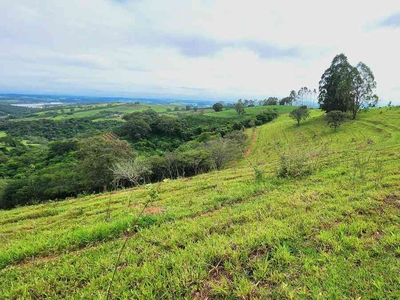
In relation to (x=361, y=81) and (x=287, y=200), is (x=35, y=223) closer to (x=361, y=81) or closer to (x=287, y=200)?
(x=287, y=200)

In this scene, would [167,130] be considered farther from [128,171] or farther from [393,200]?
[393,200]

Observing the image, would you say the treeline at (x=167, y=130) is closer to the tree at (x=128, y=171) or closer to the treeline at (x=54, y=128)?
the treeline at (x=54, y=128)

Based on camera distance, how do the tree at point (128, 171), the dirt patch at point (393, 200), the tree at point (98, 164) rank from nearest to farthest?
the dirt patch at point (393, 200) → the tree at point (128, 171) → the tree at point (98, 164)

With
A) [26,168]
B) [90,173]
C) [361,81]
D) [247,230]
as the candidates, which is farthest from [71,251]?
[26,168]

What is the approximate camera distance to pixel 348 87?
42.1m

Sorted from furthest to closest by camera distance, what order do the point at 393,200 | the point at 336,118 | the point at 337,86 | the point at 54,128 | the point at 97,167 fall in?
the point at 54,128
the point at 337,86
the point at 336,118
the point at 97,167
the point at 393,200

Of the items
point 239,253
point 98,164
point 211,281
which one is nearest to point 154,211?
point 239,253

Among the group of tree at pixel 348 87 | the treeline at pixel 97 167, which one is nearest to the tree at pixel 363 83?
the group of tree at pixel 348 87

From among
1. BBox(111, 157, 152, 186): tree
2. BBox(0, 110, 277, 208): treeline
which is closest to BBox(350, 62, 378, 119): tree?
BBox(0, 110, 277, 208): treeline

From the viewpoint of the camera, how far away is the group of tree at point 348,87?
42031 mm

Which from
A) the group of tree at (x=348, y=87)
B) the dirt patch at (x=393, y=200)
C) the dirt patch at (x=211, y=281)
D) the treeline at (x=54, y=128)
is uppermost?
the group of tree at (x=348, y=87)

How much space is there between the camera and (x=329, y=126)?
41.8 meters

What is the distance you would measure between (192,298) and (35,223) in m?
8.42

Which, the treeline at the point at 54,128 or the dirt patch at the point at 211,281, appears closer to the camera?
the dirt patch at the point at 211,281
